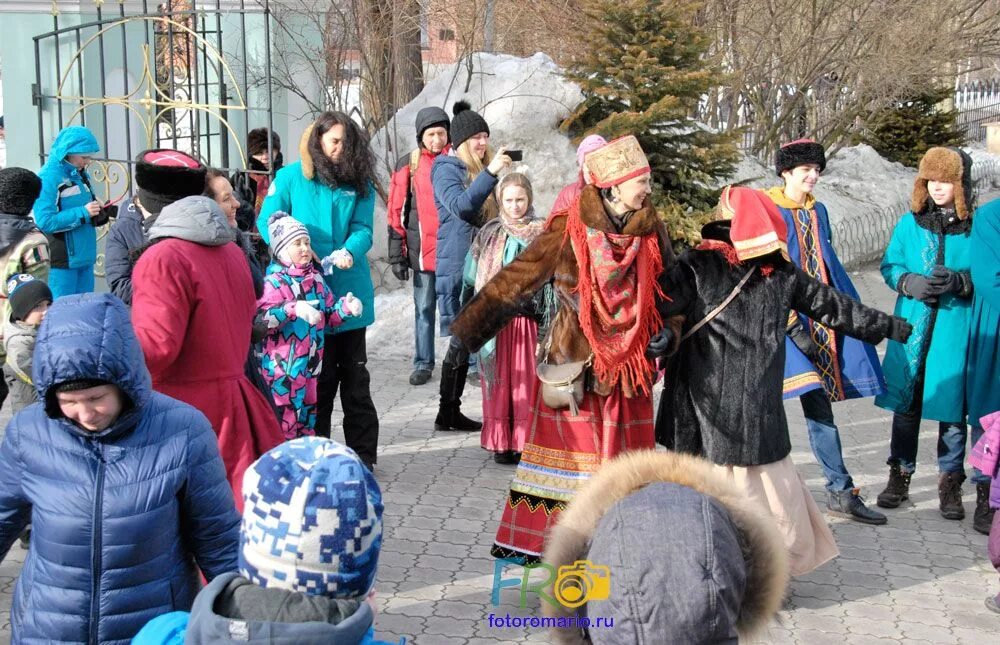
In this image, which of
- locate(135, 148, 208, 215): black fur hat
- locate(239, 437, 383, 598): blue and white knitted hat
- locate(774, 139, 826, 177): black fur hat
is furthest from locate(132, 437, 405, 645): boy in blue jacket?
locate(774, 139, 826, 177): black fur hat

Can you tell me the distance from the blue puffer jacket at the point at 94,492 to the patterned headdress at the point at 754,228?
234 centimetres

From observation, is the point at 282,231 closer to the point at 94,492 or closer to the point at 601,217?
the point at 601,217

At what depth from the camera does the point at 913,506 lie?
6.05 metres

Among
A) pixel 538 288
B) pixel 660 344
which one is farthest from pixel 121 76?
pixel 660 344

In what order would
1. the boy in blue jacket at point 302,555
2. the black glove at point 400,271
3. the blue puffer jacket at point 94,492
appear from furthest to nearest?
the black glove at point 400,271
the blue puffer jacket at point 94,492
the boy in blue jacket at point 302,555

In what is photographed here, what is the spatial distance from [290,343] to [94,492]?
117 inches

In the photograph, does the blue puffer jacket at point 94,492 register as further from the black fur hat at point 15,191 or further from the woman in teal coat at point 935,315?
the woman in teal coat at point 935,315

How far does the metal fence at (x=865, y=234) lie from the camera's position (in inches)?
532

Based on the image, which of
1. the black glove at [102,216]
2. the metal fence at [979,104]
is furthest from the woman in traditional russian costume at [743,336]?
the metal fence at [979,104]

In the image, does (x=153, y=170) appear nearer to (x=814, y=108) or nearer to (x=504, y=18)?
(x=504, y=18)

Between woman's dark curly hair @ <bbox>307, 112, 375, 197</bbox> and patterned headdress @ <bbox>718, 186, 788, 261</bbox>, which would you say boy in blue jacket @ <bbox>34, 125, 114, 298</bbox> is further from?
patterned headdress @ <bbox>718, 186, 788, 261</bbox>

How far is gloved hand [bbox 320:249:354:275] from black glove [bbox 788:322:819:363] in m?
2.22

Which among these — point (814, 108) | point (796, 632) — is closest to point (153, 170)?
point (796, 632)

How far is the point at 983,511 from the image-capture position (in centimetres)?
568
